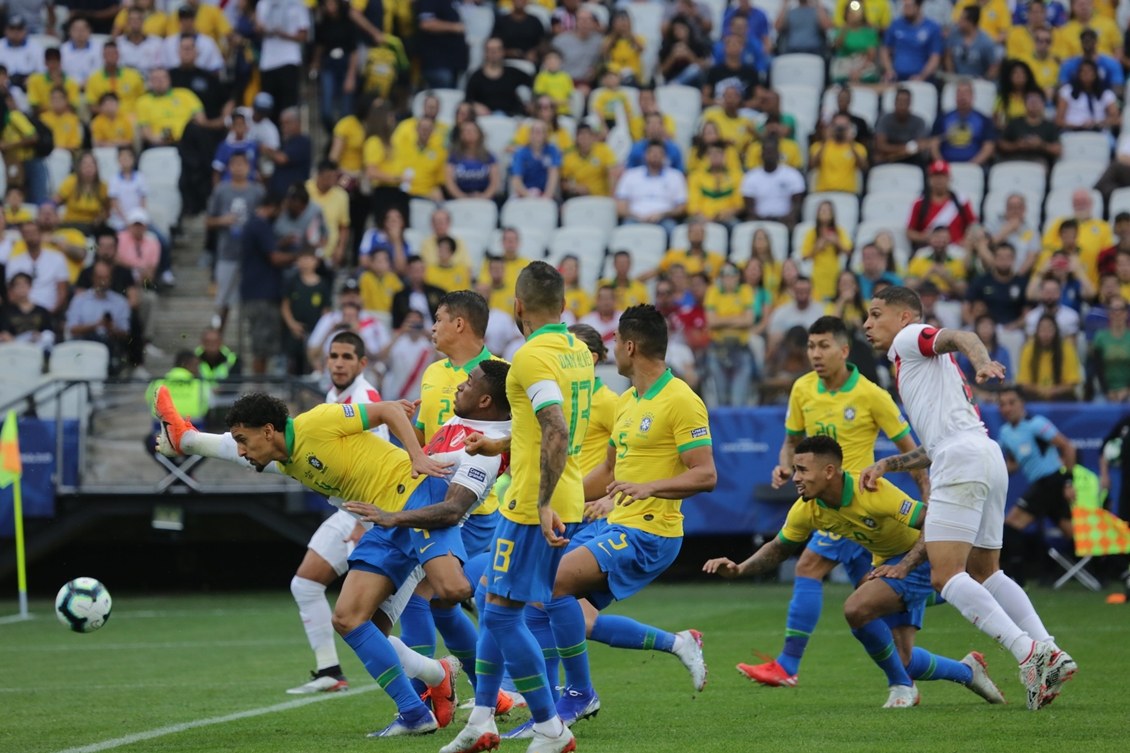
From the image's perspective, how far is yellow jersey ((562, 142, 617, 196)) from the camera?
22500 mm

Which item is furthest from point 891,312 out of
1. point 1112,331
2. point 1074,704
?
point 1112,331

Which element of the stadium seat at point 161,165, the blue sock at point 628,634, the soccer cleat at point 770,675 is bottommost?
the soccer cleat at point 770,675

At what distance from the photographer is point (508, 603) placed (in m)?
7.93

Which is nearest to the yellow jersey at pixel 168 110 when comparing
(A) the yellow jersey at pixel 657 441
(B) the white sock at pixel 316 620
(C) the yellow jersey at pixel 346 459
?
(B) the white sock at pixel 316 620

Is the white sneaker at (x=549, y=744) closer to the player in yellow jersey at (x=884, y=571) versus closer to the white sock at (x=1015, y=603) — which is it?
the player in yellow jersey at (x=884, y=571)

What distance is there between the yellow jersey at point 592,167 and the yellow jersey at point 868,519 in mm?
12616

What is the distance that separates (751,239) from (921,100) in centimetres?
379

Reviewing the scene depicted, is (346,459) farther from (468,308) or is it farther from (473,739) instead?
(473,739)

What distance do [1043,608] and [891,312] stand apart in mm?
6937

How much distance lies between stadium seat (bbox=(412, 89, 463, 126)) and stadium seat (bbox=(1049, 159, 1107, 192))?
7.85 meters

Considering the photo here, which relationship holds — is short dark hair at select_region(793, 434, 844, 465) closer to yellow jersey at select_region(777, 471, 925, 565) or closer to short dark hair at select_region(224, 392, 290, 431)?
yellow jersey at select_region(777, 471, 925, 565)

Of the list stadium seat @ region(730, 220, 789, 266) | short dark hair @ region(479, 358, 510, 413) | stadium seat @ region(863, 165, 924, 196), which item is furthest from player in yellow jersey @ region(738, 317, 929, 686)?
stadium seat @ region(863, 165, 924, 196)

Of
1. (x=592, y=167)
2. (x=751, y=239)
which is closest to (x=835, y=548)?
(x=751, y=239)

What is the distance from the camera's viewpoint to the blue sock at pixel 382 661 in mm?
8703
